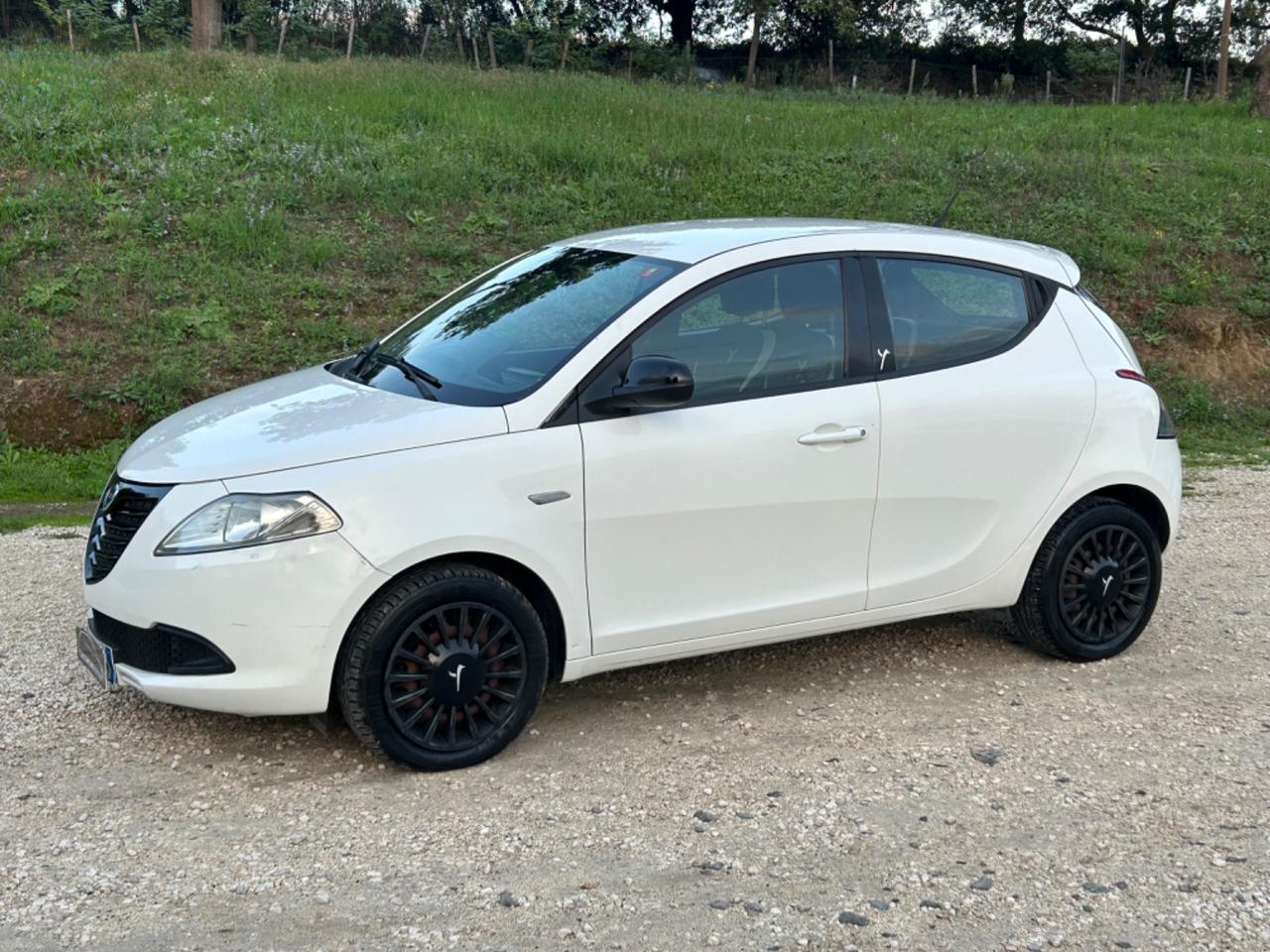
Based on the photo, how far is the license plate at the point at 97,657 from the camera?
459cm

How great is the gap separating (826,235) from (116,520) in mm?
2933

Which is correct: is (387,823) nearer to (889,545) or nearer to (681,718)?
(681,718)

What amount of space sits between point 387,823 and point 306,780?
0.46 m

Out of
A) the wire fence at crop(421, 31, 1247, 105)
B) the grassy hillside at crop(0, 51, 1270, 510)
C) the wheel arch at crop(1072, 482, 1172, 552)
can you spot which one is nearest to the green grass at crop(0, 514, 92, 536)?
the grassy hillside at crop(0, 51, 1270, 510)

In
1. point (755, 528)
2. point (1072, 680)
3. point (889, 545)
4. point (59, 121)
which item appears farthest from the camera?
point (59, 121)

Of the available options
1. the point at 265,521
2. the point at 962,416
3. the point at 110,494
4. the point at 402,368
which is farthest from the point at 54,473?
the point at 962,416

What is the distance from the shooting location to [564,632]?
4.72m

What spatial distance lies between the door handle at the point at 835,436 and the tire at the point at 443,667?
4.05 feet

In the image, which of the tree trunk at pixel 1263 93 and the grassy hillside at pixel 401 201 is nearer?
the grassy hillside at pixel 401 201

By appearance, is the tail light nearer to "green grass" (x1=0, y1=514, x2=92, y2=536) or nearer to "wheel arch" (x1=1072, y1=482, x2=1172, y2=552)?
"wheel arch" (x1=1072, y1=482, x2=1172, y2=552)

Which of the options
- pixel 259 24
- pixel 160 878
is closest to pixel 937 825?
pixel 160 878

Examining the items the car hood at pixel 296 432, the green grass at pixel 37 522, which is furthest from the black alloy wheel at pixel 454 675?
the green grass at pixel 37 522

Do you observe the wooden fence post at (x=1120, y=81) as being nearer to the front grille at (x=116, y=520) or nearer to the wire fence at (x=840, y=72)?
the wire fence at (x=840, y=72)

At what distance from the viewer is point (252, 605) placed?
426cm
